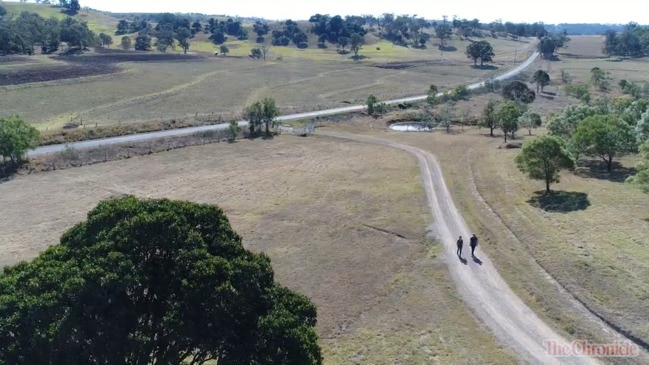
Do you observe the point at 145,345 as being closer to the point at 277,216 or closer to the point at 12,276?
the point at 12,276

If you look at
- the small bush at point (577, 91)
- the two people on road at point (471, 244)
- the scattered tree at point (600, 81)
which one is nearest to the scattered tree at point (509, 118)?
the two people on road at point (471, 244)

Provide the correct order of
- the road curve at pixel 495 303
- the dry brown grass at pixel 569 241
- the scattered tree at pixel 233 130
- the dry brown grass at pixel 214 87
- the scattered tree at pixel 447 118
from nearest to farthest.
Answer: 1. the road curve at pixel 495 303
2. the dry brown grass at pixel 569 241
3. the scattered tree at pixel 233 130
4. the scattered tree at pixel 447 118
5. the dry brown grass at pixel 214 87

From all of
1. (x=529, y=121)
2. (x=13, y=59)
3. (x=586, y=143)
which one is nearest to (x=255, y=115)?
(x=529, y=121)

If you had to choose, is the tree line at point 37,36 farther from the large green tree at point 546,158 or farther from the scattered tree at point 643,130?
the scattered tree at point 643,130

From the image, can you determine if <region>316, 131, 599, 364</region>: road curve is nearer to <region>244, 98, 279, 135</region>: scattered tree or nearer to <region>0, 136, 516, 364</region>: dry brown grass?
<region>0, 136, 516, 364</region>: dry brown grass

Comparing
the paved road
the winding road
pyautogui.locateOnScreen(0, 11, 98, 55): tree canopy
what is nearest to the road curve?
the winding road

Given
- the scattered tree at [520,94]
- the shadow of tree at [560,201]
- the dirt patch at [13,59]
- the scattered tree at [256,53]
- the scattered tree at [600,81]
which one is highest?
the scattered tree at [256,53]
